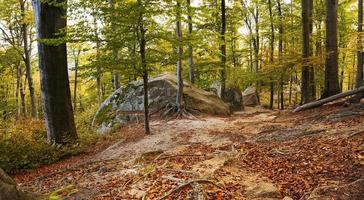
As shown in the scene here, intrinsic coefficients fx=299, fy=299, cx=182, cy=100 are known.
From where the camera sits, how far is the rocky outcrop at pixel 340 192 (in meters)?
3.36

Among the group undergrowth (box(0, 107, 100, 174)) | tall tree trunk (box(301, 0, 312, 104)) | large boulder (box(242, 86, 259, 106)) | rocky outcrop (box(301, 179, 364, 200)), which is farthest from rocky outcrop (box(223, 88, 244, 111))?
rocky outcrop (box(301, 179, 364, 200))

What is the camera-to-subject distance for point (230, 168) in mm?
5145

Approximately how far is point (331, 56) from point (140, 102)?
818cm

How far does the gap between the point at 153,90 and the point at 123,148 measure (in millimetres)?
6167

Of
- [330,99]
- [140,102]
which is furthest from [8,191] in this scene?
[140,102]

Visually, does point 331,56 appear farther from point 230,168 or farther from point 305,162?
point 230,168

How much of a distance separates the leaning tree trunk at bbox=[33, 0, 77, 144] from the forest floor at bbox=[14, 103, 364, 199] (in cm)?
126

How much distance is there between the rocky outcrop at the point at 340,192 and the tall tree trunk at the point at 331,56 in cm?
761

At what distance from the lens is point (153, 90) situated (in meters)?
14.3

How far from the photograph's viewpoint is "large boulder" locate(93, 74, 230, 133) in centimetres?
1367

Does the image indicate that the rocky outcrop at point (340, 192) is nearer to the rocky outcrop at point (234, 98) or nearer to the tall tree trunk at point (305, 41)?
the tall tree trunk at point (305, 41)

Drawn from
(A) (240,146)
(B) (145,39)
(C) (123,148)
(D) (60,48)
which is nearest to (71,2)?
(D) (60,48)

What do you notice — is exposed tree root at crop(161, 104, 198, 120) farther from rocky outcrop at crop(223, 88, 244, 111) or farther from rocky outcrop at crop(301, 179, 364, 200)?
rocky outcrop at crop(301, 179, 364, 200)

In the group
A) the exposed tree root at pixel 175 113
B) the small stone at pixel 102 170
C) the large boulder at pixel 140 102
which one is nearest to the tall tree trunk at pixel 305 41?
the large boulder at pixel 140 102
